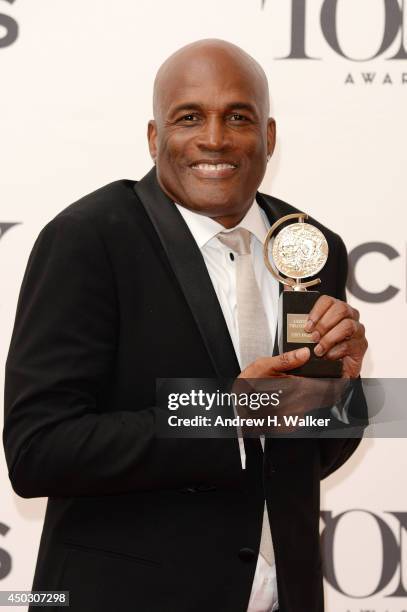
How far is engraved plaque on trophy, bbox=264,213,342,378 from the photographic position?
145 cm

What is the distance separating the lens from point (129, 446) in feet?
4.55

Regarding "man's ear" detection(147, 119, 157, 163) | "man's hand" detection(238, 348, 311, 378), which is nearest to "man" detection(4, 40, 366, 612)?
"man's hand" detection(238, 348, 311, 378)

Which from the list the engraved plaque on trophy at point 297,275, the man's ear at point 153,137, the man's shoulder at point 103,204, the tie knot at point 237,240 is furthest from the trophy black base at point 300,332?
the man's ear at point 153,137

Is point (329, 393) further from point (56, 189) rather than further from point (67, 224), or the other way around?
point (56, 189)

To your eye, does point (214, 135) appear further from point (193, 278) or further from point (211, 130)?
point (193, 278)

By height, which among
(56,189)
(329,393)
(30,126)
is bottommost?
(329,393)

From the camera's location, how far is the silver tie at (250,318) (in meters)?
1.51

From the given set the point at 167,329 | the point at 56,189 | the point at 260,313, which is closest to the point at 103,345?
the point at 167,329

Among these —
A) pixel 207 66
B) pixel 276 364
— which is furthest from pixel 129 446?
pixel 207 66

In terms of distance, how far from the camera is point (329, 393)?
1.50 metres

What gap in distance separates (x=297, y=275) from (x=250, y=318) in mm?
104

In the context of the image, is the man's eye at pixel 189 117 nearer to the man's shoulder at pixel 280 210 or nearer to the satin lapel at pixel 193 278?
the satin lapel at pixel 193 278

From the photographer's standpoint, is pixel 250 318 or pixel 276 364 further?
pixel 250 318

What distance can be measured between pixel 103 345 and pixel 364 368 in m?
0.98
